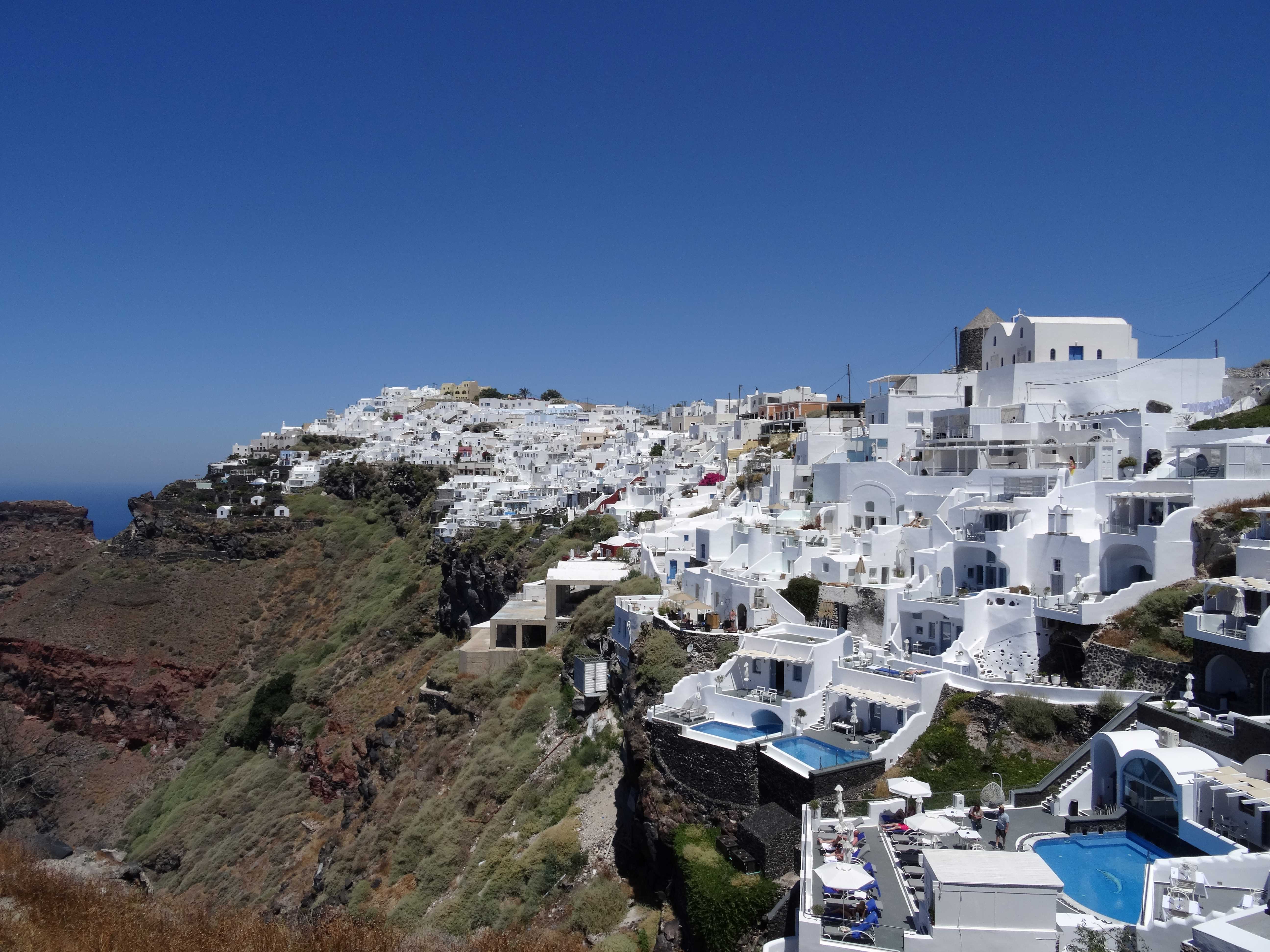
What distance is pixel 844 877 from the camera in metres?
11.0

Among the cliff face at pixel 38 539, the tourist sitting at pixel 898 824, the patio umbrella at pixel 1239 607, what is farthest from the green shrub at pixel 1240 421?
the cliff face at pixel 38 539

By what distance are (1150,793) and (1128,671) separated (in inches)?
175

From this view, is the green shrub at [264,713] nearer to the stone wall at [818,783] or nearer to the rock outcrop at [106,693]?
the rock outcrop at [106,693]

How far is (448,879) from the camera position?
21594mm

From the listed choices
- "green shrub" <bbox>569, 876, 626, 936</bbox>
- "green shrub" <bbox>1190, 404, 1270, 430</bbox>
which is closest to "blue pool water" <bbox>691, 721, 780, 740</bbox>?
"green shrub" <bbox>569, 876, 626, 936</bbox>

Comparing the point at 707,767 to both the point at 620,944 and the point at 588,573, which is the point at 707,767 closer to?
the point at 620,944

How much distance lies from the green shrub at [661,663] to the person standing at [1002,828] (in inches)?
315

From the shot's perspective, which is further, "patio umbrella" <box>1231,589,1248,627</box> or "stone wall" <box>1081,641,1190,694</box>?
"stone wall" <box>1081,641,1190,694</box>

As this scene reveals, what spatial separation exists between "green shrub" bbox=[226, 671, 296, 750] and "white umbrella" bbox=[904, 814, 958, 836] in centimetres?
3563

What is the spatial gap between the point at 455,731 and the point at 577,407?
66094 millimetres

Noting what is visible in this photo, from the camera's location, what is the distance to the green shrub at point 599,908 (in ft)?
57.3

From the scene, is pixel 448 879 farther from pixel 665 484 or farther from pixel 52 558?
pixel 52 558

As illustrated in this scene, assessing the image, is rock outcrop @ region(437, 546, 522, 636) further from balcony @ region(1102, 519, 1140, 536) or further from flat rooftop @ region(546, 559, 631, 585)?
balcony @ region(1102, 519, 1140, 536)

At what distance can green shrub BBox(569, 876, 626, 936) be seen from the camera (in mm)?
17453
